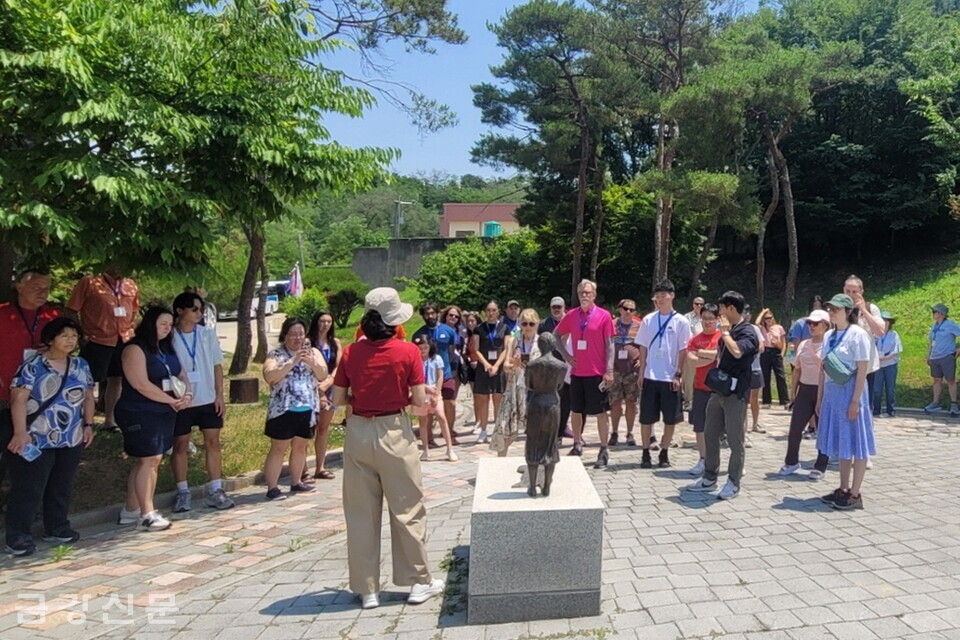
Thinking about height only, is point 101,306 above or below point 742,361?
above

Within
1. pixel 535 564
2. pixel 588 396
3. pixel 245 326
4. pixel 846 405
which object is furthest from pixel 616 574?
pixel 245 326

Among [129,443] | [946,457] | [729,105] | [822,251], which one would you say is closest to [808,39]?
[822,251]

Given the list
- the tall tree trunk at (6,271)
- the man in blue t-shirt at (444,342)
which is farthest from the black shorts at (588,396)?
the tall tree trunk at (6,271)

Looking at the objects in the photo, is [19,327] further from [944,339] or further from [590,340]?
[944,339]

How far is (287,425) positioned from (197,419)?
2.63ft

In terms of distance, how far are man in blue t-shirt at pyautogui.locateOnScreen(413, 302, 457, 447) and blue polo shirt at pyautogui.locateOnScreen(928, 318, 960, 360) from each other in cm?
783

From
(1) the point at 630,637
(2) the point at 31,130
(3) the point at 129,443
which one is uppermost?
(2) the point at 31,130

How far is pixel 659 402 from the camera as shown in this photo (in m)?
7.68

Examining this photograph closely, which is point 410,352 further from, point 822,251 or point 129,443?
point 822,251

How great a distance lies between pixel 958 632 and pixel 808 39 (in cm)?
3239

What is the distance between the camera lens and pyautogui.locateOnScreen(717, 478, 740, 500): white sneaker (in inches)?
255

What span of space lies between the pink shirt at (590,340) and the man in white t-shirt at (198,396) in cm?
362

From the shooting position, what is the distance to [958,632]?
12.5 ft

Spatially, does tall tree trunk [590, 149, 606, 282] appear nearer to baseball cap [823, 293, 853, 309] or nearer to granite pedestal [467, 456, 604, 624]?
baseball cap [823, 293, 853, 309]
